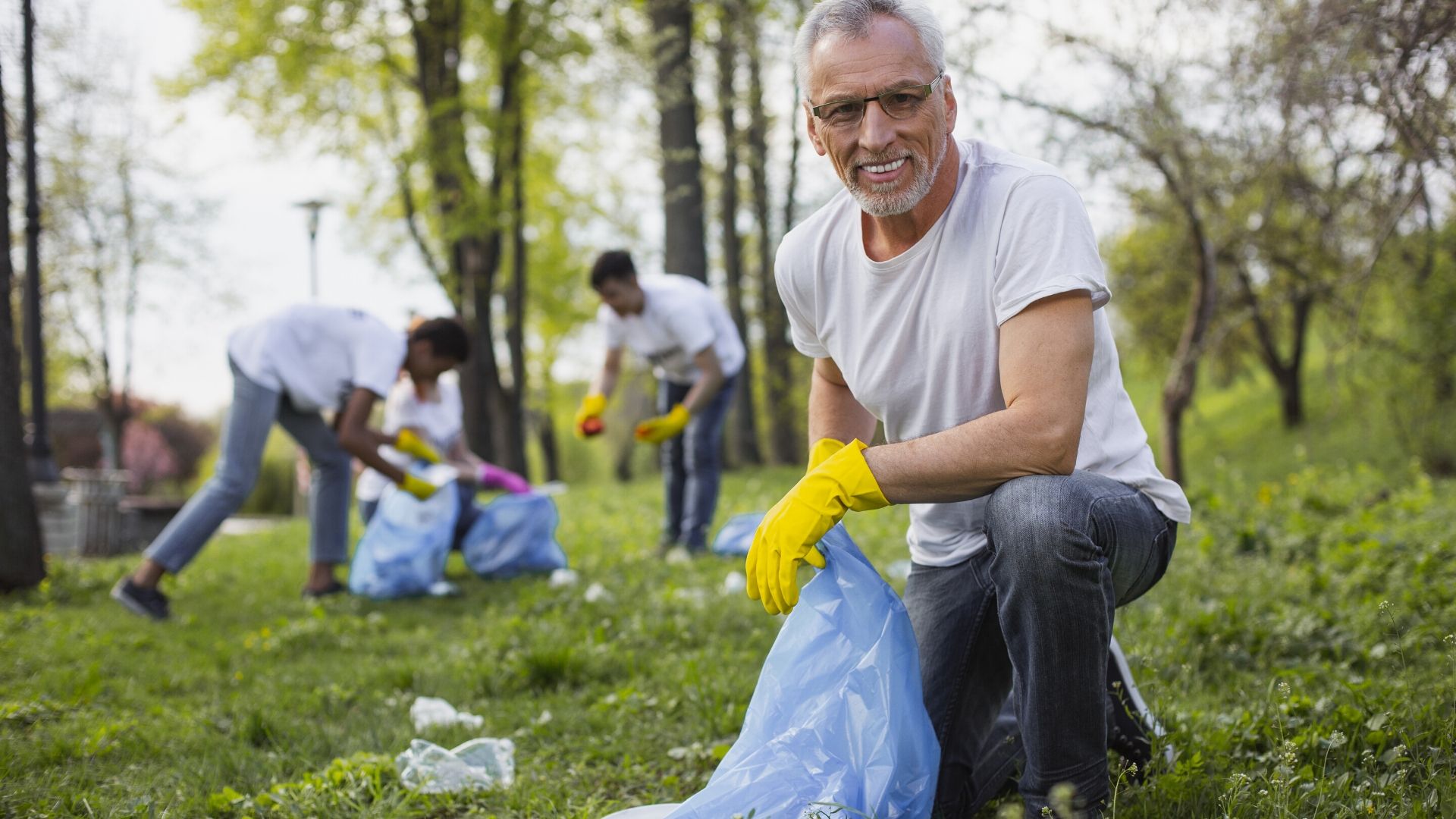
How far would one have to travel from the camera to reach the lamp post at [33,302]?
22.9ft

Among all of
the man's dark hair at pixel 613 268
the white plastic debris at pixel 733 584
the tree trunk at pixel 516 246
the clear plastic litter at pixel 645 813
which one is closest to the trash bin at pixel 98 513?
the tree trunk at pixel 516 246

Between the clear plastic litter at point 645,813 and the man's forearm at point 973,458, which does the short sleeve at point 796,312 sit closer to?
the man's forearm at point 973,458

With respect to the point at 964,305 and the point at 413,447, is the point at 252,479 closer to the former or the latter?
the point at 413,447

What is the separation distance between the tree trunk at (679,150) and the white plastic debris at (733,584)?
18.5 feet

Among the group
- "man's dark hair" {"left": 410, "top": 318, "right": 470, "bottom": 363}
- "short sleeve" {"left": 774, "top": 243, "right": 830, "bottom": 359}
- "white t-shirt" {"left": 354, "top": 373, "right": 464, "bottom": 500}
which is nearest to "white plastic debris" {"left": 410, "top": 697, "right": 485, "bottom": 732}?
"short sleeve" {"left": 774, "top": 243, "right": 830, "bottom": 359}

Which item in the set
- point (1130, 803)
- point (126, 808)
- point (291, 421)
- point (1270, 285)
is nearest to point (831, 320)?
point (1130, 803)

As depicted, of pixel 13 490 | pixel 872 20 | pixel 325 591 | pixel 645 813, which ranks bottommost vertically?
pixel 325 591

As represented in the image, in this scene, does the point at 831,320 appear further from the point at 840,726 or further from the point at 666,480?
the point at 666,480

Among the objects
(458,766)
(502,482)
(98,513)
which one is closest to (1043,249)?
(458,766)

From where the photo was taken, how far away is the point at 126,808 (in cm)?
221

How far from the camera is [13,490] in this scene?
5121 millimetres

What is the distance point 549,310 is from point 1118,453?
18239mm

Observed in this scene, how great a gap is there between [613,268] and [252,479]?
75.4 inches

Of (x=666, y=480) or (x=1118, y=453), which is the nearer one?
(x=1118, y=453)
